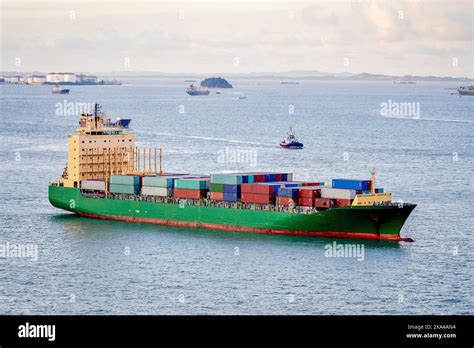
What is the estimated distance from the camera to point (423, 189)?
64625 millimetres

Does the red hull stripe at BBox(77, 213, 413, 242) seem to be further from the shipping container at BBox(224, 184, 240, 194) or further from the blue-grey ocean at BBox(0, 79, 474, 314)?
the shipping container at BBox(224, 184, 240, 194)

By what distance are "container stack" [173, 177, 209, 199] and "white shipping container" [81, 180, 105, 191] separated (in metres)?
5.81

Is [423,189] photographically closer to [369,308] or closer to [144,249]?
[144,249]

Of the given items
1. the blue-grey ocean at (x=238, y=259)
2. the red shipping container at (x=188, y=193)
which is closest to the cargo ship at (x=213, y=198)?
the red shipping container at (x=188, y=193)

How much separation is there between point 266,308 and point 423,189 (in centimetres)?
3158

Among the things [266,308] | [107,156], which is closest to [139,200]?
[107,156]

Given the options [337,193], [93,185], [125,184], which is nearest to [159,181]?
[125,184]

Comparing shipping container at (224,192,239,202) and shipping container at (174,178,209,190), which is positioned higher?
shipping container at (174,178,209,190)

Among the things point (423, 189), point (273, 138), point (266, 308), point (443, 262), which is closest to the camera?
point (266, 308)

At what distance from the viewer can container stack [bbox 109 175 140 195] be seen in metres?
55.8

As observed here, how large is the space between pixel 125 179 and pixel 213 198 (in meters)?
6.38

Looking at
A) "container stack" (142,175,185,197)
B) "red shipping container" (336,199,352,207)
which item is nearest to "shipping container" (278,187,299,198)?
"red shipping container" (336,199,352,207)

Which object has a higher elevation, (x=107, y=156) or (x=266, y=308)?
(x=107, y=156)

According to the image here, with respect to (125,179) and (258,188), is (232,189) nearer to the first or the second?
(258,188)
